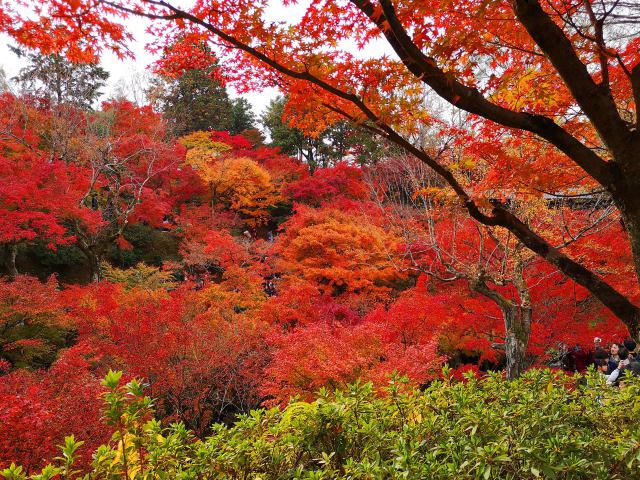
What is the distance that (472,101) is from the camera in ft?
7.55

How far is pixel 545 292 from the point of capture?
8867 millimetres

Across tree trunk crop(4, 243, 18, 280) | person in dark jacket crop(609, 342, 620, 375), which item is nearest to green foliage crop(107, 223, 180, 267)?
tree trunk crop(4, 243, 18, 280)

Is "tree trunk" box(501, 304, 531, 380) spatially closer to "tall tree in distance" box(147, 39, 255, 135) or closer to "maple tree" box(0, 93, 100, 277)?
"maple tree" box(0, 93, 100, 277)

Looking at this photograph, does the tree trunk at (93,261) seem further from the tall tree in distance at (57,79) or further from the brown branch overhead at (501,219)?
the brown branch overhead at (501,219)

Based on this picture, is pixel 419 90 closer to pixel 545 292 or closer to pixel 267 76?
pixel 267 76

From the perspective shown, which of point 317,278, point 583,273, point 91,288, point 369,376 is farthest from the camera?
point 317,278

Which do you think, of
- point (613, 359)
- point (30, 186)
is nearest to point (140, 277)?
point (30, 186)

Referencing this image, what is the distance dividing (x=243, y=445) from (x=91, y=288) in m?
10.4

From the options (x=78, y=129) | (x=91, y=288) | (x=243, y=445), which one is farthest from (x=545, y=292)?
(x=78, y=129)

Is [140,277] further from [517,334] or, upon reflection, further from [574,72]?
[574,72]

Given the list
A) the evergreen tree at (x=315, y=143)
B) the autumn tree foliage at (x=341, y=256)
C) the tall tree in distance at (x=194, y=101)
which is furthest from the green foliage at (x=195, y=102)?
the autumn tree foliage at (x=341, y=256)

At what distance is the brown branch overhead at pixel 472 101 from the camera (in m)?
2.24

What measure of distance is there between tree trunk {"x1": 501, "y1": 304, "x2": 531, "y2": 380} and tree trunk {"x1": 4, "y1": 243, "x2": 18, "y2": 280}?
13212 millimetres

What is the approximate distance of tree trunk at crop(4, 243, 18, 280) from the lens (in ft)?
39.9
